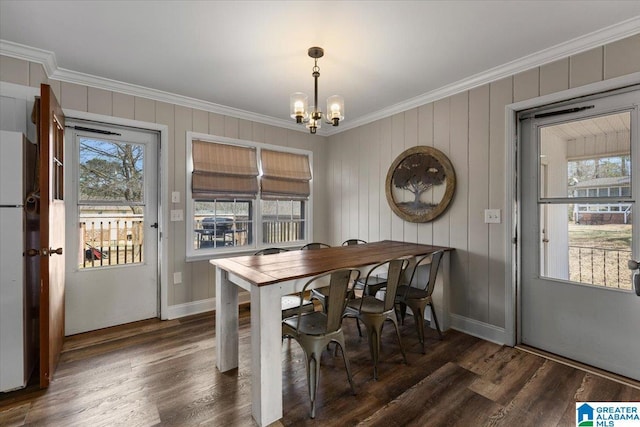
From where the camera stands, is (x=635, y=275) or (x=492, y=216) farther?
(x=492, y=216)

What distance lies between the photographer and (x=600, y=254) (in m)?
2.29

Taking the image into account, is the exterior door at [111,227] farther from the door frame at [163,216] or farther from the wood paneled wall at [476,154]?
the wood paneled wall at [476,154]

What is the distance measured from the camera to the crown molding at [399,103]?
7.02 ft

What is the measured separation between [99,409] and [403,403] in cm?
193

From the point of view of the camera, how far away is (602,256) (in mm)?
2283

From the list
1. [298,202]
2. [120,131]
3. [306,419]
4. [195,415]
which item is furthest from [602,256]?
[120,131]

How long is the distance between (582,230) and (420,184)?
1.46 m

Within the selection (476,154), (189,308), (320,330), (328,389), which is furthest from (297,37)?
(189,308)

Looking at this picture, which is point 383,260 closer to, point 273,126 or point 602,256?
point 602,256

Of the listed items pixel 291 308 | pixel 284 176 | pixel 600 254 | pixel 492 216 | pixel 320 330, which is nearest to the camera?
pixel 320 330

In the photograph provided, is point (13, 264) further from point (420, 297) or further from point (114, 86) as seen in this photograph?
point (420, 297)

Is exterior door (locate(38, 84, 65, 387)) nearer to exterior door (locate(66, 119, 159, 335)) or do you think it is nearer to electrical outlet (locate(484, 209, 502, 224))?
exterior door (locate(66, 119, 159, 335))

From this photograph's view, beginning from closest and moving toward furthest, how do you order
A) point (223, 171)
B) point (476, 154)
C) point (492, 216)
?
point (492, 216) → point (476, 154) → point (223, 171)

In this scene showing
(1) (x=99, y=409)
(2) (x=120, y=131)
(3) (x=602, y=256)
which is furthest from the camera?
(2) (x=120, y=131)
